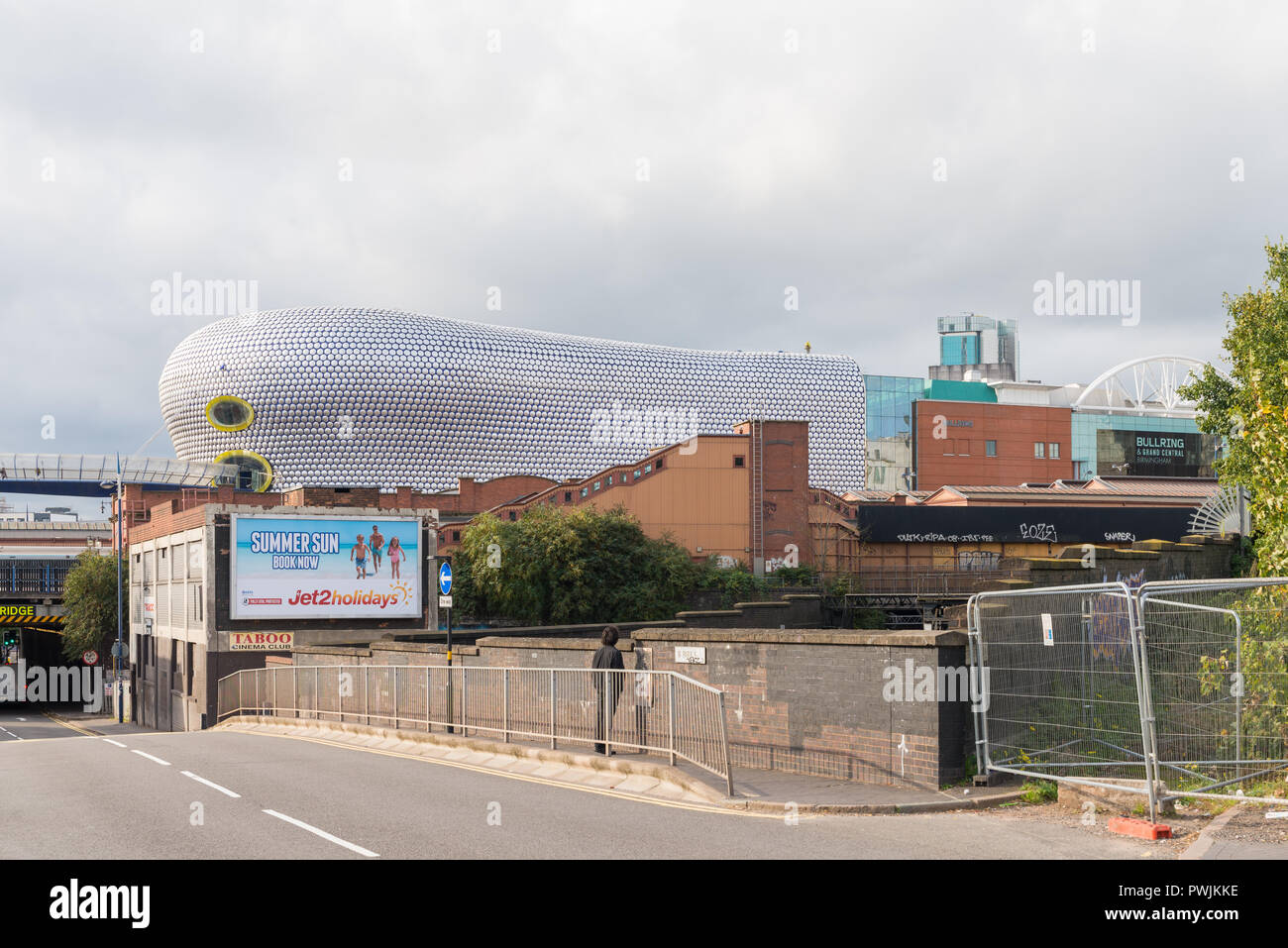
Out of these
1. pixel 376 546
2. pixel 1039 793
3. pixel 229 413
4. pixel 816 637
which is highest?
pixel 229 413

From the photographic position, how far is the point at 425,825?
1246 cm

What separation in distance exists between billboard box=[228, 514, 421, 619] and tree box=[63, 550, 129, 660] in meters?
25.2

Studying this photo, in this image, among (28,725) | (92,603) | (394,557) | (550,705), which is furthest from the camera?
(92,603)

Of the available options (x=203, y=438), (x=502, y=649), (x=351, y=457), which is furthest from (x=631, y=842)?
(x=203, y=438)

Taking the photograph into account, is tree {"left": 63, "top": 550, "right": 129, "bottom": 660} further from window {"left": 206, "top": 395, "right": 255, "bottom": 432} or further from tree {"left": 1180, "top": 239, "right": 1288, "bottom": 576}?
window {"left": 206, "top": 395, "right": 255, "bottom": 432}

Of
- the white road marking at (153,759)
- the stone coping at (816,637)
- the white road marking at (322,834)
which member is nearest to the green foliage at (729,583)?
the white road marking at (153,759)

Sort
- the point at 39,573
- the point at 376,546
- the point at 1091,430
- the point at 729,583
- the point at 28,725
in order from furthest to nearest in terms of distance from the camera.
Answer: the point at 1091,430
the point at 39,573
the point at 28,725
the point at 729,583
the point at 376,546

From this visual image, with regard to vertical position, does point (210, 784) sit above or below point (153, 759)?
above

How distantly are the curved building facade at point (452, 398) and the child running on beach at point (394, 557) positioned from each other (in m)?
83.8

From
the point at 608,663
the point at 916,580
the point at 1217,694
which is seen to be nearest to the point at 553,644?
the point at 608,663

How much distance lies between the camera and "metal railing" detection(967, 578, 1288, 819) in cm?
1179

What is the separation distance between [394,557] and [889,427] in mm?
106172

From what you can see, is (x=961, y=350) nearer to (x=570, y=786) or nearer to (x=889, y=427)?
(x=889, y=427)

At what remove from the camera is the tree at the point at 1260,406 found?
1612 centimetres
